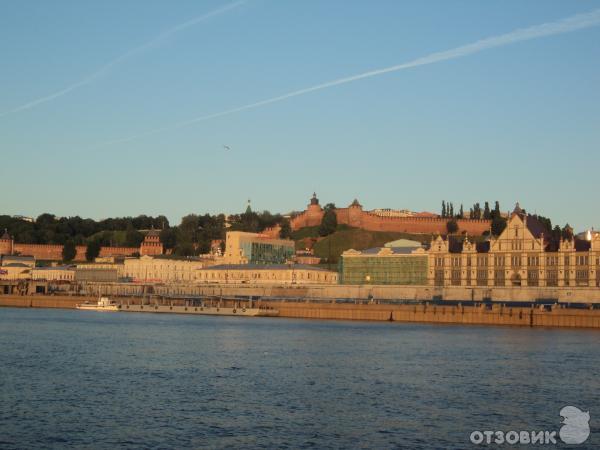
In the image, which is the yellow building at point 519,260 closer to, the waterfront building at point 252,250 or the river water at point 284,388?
the river water at point 284,388

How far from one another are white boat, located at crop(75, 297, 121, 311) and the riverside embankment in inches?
807

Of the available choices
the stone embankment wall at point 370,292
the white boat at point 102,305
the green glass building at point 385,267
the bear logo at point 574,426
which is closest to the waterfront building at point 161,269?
the stone embankment wall at point 370,292

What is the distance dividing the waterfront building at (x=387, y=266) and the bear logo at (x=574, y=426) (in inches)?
3522

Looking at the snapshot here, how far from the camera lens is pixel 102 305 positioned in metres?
121

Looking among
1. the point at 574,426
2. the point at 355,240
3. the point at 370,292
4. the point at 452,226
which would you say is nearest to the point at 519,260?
the point at 370,292

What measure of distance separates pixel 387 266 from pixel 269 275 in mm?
21311

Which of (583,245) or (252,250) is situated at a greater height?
(583,245)

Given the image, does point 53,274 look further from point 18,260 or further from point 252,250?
point 252,250

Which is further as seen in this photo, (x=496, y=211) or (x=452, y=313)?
(x=496, y=211)

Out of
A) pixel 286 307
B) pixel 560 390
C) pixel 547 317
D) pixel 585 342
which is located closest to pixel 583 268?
pixel 547 317

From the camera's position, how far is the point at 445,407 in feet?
125

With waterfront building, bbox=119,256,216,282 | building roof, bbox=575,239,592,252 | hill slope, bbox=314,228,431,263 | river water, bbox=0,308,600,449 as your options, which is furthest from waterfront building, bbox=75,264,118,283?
river water, bbox=0,308,600,449

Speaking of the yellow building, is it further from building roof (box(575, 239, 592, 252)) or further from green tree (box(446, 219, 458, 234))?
green tree (box(446, 219, 458, 234))

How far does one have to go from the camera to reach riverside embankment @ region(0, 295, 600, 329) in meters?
87.3
